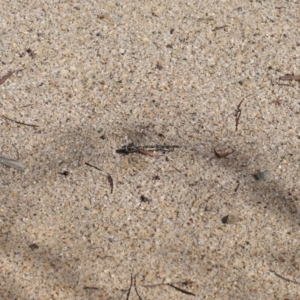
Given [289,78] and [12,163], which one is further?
[289,78]

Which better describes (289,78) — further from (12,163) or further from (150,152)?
(12,163)

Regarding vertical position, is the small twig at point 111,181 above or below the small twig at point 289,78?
below

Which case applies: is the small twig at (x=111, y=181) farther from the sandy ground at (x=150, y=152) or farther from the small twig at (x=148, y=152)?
the small twig at (x=148, y=152)

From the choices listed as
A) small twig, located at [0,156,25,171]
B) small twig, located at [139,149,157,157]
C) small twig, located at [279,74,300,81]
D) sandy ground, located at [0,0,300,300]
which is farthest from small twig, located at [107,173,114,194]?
small twig, located at [279,74,300,81]

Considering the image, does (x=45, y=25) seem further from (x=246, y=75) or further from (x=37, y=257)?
(x=37, y=257)

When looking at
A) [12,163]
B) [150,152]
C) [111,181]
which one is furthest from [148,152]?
[12,163]

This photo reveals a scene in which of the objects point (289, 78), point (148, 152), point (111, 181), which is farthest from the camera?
point (289, 78)

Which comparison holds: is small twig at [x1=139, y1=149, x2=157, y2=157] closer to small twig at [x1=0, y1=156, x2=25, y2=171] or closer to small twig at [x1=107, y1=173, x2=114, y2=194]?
small twig at [x1=107, y1=173, x2=114, y2=194]

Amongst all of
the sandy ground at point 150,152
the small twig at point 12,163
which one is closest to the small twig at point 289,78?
the sandy ground at point 150,152

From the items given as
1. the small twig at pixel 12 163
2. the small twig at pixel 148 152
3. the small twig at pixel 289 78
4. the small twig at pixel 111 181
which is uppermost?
the small twig at pixel 289 78
